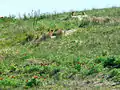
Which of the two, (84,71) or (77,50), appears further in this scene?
(77,50)

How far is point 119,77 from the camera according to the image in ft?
45.6

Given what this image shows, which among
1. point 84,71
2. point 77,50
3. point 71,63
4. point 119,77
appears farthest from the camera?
point 77,50

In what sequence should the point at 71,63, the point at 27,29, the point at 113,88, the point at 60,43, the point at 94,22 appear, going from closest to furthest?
1. the point at 113,88
2. the point at 71,63
3. the point at 60,43
4. the point at 94,22
5. the point at 27,29

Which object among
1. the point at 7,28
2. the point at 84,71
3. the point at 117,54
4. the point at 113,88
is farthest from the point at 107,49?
the point at 7,28

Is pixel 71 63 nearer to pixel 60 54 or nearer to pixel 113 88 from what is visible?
pixel 60 54

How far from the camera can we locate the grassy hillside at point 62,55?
1458 cm

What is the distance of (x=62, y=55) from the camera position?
18984mm

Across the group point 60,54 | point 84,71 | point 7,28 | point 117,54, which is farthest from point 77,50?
point 7,28

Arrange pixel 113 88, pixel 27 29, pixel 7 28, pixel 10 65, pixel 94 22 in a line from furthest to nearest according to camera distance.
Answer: pixel 7 28 → pixel 27 29 → pixel 94 22 → pixel 10 65 → pixel 113 88

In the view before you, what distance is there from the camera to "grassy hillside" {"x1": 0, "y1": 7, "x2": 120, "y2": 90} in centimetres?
1458

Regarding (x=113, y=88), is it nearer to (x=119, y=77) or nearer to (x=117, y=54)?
(x=119, y=77)

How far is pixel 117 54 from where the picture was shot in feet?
58.4

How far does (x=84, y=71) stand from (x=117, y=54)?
2.98 m

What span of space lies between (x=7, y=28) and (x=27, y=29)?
111 inches
